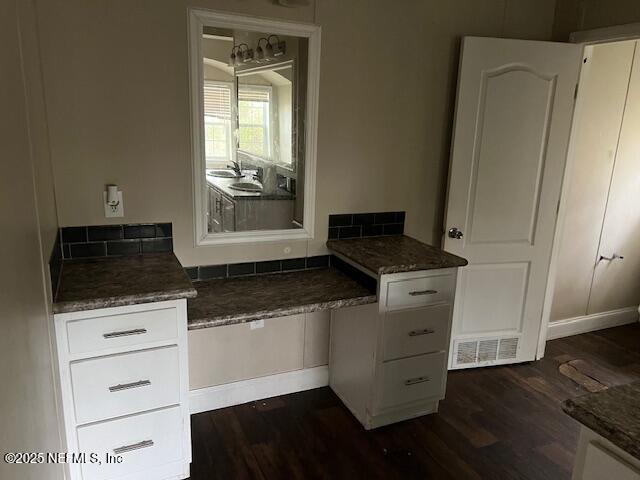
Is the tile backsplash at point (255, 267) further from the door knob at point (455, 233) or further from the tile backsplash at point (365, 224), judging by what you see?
the door knob at point (455, 233)

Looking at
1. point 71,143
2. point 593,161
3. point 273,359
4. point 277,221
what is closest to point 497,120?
point 593,161

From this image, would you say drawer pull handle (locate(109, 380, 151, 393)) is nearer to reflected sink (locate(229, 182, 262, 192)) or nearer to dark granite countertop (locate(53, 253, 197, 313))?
dark granite countertop (locate(53, 253, 197, 313))

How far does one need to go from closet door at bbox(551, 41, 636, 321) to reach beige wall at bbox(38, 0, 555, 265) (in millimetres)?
540

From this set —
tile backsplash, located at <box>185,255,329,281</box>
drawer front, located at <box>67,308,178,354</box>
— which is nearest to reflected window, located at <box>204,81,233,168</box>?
tile backsplash, located at <box>185,255,329,281</box>

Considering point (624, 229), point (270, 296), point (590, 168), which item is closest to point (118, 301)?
point (270, 296)

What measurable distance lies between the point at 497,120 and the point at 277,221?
1.38 metres

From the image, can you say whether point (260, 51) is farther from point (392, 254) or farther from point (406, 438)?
point (406, 438)

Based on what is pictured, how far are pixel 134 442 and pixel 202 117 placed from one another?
141 centimetres

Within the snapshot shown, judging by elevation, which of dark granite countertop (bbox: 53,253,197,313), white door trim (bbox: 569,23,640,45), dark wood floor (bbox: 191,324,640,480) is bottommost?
dark wood floor (bbox: 191,324,640,480)

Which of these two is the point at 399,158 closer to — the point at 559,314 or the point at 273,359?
the point at 273,359

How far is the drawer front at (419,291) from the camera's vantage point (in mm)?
2238

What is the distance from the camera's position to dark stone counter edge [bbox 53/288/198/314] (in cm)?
162

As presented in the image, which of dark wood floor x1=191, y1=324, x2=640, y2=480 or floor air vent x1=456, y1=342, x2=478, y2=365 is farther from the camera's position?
floor air vent x1=456, y1=342, x2=478, y2=365

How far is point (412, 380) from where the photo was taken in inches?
95.1
